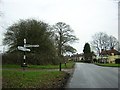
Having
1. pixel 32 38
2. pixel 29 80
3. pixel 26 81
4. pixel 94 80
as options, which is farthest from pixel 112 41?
pixel 26 81

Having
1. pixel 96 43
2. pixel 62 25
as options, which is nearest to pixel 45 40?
pixel 62 25

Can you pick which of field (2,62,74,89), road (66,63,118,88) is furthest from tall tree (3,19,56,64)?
field (2,62,74,89)

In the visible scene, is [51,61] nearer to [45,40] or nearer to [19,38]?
[45,40]

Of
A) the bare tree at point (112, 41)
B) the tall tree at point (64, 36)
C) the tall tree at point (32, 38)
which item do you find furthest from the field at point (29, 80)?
the bare tree at point (112, 41)

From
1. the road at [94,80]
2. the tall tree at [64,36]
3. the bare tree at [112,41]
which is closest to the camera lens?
the road at [94,80]

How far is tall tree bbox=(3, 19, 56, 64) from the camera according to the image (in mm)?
39406

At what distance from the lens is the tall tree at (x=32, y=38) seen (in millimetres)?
39406

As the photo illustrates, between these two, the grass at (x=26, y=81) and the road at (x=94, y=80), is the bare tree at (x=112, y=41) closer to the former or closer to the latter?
the road at (x=94, y=80)

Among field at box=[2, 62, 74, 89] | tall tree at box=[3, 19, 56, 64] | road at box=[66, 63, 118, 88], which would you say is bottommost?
road at box=[66, 63, 118, 88]

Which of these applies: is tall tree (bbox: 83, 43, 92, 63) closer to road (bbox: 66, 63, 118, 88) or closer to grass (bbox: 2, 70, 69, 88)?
road (bbox: 66, 63, 118, 88)

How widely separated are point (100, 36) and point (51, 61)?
62.8 meters

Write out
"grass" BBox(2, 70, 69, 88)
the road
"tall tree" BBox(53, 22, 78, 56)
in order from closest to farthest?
"grass" BBox(2, 70, 69, 88) < the road < "tall tree" BBox(53, 22, 78, 56)

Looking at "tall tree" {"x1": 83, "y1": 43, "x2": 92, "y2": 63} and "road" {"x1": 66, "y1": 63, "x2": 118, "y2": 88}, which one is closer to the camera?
"road" {"x1": 66, "y1": 63, "x2": 118, "y2": 88}

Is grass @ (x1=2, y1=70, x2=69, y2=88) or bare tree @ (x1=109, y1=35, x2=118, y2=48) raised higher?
bare tree @ (x1=109, y1=35, x2=118, y2=48)
